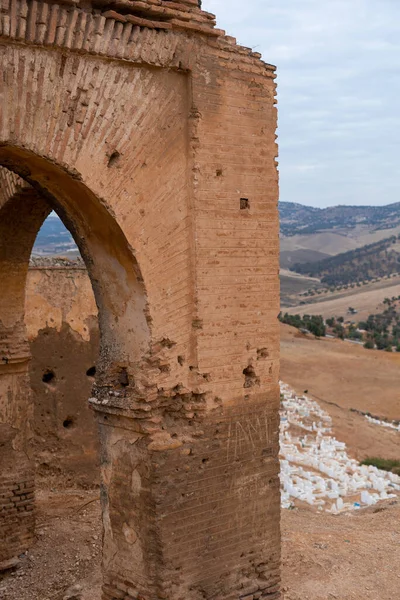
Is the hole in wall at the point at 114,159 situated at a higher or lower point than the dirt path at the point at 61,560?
higher

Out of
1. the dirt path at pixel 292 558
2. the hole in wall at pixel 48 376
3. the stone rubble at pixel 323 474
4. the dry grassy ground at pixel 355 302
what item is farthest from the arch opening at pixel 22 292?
the dry grassy ground at pixel 355 302

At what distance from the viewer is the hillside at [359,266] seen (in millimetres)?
85812

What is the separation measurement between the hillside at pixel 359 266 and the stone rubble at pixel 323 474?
2590 inches

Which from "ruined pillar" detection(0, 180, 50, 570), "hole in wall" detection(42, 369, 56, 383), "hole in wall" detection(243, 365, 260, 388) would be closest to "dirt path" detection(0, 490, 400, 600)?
"ruined pillar" detection(0, 180, 50, 570)

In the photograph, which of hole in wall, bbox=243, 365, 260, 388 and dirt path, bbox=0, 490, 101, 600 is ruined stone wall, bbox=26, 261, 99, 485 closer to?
dirt path, bbox=0, 490, 101, 600

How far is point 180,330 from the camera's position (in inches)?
233

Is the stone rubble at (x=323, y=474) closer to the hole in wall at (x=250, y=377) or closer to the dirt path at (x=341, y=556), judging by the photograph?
the dirt path at (x=341, y=556)

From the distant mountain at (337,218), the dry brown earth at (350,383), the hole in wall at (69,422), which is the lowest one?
the dry brown earth at (350,383)

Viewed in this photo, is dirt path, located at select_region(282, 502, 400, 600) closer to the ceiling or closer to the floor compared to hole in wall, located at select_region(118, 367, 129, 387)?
closer to the floor

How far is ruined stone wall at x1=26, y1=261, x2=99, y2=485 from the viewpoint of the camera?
10516 millimetres

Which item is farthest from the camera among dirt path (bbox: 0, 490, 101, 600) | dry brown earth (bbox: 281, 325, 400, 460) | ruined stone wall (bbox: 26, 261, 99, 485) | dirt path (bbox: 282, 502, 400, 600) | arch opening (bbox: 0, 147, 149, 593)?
dry brown earth (bbox: 281, 325, 400, 460)

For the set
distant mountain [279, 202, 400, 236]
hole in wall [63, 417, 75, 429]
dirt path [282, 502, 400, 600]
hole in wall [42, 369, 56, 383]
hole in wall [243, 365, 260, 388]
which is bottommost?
dirt path [282, 502, 400, 600]

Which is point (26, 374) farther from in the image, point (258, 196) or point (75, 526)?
point (258, 196)

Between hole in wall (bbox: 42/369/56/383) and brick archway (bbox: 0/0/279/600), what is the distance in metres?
4.59
